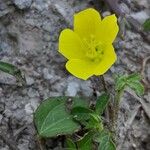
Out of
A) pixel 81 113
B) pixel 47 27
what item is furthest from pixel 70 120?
pixel 47 27

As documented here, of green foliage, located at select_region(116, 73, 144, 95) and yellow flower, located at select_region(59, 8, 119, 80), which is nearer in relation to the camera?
green foliage, located at select_region(116, 73, 144, 95)

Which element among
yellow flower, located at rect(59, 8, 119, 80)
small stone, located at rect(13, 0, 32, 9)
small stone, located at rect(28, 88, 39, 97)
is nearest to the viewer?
yellow flower, located at rect(59, 8, 119, 80)

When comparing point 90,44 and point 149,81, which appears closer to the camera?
point 90,44

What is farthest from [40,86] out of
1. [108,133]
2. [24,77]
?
[108,133]

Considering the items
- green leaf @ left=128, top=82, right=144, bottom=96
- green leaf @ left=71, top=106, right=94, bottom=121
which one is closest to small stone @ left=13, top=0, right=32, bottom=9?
green leaf @ left=71, top=106, right=94, bottom=121

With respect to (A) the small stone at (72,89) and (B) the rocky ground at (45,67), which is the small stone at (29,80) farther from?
(A) the small stone at (72,89)

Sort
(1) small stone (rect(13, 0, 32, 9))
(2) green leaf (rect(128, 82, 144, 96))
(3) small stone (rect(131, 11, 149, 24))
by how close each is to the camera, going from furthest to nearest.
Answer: (3) small stone (rect(131, 11, 149, 24))
(1) small stone (rect(13, 0, 32, 9))
(2) green leaf (rect(128, 82, 144, 96))

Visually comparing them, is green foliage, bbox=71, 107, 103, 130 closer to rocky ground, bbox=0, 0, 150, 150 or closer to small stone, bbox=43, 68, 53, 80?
rocky ground, bbox=0, 0, 150, 150

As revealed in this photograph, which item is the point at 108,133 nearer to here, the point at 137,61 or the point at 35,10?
the point at 137,61
